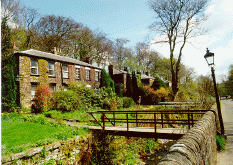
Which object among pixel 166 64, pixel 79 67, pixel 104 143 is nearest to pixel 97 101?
pixel 79 67

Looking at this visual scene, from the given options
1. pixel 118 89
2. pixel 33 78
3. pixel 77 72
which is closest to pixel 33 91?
pixel 33 78

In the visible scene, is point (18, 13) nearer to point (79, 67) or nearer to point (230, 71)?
point (79, 67)

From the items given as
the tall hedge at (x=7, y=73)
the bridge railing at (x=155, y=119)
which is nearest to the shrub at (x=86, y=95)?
the bridge railing at (x=155, y=119)

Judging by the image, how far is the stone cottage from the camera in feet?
49.9

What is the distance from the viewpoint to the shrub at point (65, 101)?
1431cm

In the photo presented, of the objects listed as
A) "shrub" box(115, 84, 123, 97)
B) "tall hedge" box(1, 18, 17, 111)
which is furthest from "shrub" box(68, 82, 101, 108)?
"shrub" box(115, 84, 123, 97)

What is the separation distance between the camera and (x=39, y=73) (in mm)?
16750

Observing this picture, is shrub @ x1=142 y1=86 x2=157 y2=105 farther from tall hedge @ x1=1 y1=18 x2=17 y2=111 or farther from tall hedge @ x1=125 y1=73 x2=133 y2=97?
tall hedge @ x1=1 y1=18 x2=17 y2=111

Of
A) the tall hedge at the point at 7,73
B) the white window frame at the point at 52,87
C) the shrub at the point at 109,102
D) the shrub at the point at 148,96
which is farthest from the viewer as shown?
the shrub at the point at 148,96

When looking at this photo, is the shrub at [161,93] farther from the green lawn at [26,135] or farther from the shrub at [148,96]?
the green lawn at [26,135]

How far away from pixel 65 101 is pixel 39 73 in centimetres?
A: 497

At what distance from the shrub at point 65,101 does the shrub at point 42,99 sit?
1.95ft

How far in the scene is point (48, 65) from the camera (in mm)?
17984

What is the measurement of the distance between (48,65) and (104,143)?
1316 centimetres
